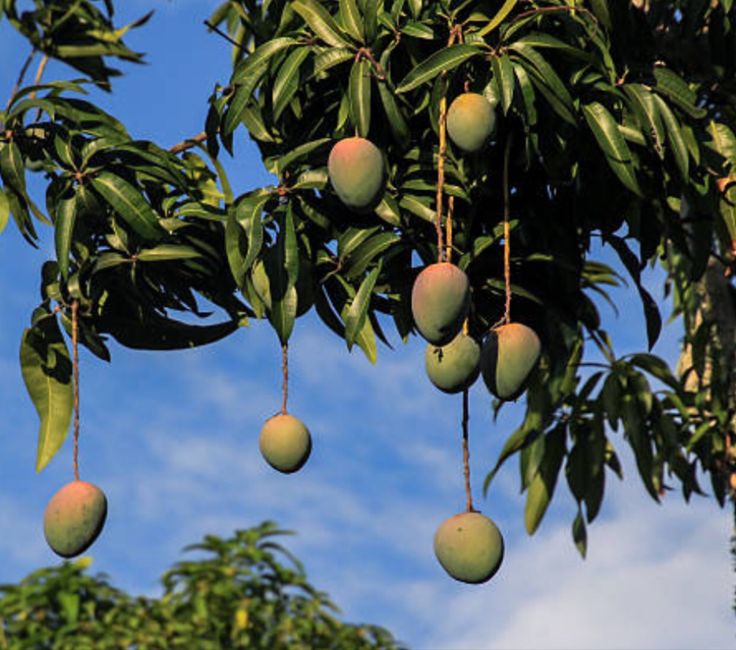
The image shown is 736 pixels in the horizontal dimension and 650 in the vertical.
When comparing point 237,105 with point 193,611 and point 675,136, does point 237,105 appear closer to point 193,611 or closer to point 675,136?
point 675,136

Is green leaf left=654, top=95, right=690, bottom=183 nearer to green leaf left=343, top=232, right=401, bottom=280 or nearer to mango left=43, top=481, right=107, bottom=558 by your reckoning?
green leaf left=343, top=232, right=401, bottom=280

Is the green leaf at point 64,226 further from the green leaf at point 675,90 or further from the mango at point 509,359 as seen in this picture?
the green leaf at point 675,90

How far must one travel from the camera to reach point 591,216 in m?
2.29

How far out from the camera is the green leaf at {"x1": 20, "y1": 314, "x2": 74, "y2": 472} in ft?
7.76

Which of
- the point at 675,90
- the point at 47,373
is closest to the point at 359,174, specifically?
the point at 675,90

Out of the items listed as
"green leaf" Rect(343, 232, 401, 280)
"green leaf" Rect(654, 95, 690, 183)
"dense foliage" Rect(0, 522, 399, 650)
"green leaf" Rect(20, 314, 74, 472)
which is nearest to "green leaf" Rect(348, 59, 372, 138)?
"green leaf" Rect(343, 232, 401, 280)

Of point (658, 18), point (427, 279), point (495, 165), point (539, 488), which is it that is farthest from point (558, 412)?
point (427, 279)

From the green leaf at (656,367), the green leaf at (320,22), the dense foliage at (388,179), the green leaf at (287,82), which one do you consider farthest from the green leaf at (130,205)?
the green leaf at (656,367)

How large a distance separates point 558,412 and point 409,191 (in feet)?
5.10

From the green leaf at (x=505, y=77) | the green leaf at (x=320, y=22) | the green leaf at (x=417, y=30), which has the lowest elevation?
the green leaf at (x=505, y=77)

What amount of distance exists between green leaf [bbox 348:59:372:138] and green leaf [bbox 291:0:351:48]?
9 centimetres

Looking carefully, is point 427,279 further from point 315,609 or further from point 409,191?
point 315,609

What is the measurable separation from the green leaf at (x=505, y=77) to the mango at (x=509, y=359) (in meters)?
0.33

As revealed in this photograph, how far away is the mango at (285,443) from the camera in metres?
1.91
